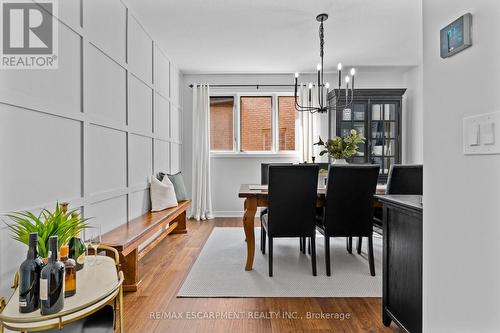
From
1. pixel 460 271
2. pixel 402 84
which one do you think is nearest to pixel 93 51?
pixel 460 271

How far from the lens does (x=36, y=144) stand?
5.35ft

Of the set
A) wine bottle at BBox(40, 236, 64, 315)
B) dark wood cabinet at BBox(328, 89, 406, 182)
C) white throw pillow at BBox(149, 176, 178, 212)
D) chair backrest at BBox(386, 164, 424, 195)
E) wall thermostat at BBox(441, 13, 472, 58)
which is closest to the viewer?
wall thermostat at BBox(441, 13, 472, 58)

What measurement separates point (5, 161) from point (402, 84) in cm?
557

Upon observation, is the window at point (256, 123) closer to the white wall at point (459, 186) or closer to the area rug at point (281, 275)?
the area rug at point (281, 275)

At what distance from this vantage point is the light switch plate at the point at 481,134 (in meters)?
0.82

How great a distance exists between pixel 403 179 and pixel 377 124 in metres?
2.50

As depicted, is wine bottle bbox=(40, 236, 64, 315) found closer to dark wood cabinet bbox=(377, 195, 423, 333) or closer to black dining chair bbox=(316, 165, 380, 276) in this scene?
dark wood cabinet bbox=(377, 195, 423, 333)

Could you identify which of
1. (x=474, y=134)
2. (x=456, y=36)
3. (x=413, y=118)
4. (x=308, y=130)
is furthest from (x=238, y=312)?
(x=413, y=118)

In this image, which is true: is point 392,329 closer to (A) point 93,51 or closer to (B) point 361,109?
(A) point 93,51

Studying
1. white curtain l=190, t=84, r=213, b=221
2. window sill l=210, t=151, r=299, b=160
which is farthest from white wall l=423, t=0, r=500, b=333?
white curtain l=190, t=84, r=213, b=221

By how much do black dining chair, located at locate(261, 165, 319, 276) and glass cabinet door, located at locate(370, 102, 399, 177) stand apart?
9.28ft

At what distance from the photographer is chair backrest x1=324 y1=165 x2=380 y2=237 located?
8.05 feet

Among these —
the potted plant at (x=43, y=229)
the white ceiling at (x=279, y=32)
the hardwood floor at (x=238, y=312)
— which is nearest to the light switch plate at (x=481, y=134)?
the hardwood floor at (x=238, y=312)

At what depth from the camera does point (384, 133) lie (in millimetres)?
4824
